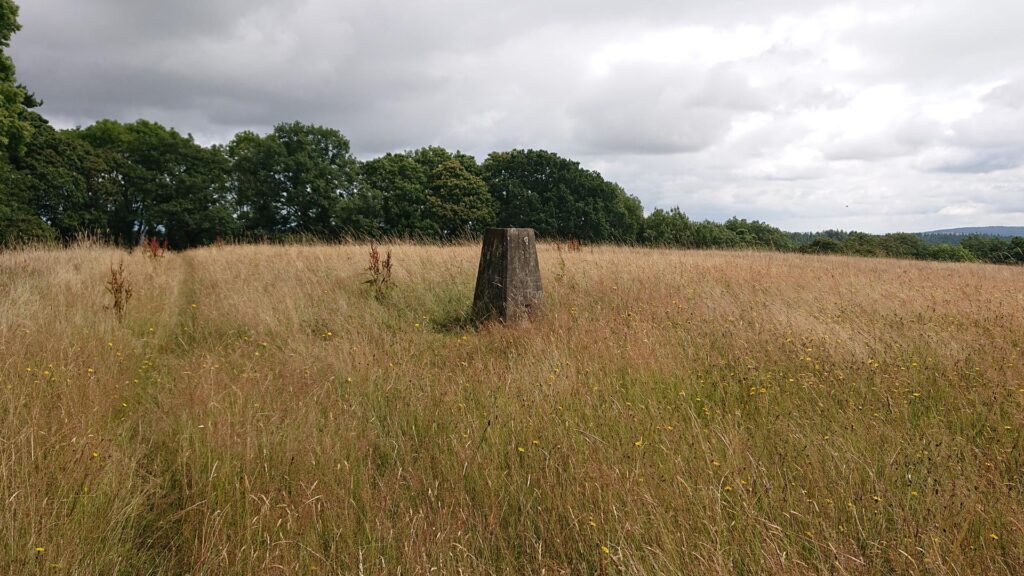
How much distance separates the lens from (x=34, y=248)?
14.2 metres

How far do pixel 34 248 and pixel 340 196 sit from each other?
2527 centimetres

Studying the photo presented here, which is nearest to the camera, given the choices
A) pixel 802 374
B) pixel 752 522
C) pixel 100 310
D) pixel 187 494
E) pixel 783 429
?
pixel 752 522

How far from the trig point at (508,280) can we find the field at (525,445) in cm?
46

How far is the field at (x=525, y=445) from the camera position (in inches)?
93.0

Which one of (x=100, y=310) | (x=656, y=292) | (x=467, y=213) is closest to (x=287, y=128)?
(x=467, y=213)

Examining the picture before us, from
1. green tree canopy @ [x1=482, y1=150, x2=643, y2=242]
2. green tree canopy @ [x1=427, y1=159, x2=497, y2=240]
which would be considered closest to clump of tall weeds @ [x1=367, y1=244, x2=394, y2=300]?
green tree canopy @ [x1=427, y1=159, x2=497, y2=240]

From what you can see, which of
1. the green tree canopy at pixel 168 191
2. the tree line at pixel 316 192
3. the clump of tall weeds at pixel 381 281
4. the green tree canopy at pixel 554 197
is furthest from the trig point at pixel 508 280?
the green tree canopy at pixel 168 191

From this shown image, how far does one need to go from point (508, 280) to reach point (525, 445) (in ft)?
11.5

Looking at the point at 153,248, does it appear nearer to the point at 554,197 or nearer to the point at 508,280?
the point at 508,280

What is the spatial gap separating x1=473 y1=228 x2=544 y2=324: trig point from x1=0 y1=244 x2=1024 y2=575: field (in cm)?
46

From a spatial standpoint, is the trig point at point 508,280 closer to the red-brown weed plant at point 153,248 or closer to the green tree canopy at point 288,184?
the red-brown weed plant at point 153,248

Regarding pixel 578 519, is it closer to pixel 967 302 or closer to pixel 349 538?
pixel 349 538

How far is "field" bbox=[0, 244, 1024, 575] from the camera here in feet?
7.75

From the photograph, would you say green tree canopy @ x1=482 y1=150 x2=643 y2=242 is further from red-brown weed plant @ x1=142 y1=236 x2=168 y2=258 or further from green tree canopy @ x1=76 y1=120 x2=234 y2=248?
red-brown weed plant @ x1=142 y1=236 x2=168 y2=258
